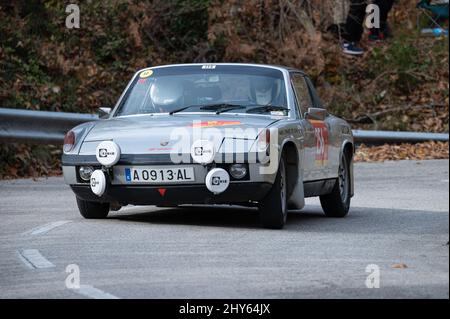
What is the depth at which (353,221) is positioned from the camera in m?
12.3

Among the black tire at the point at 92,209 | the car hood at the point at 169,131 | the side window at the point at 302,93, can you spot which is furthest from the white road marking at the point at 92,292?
the side window at the point at 302,93

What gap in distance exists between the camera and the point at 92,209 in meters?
11.8

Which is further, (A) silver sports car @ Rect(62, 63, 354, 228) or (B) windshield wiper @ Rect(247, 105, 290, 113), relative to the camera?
(B) windshield wiper @ Rect(247, 105, 290, 113)

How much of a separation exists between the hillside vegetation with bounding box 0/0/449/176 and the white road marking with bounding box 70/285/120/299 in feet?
47.2

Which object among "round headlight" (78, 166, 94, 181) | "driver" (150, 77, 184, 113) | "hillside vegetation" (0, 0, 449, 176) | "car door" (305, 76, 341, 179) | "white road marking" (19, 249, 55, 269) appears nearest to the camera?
"white road marking" (19, 249, 55, 269)

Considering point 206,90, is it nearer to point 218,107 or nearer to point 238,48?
point 218,107

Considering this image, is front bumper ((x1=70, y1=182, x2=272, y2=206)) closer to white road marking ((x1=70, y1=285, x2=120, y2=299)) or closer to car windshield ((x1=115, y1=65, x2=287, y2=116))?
car windshield ((x1=115, y1=65, x2=287, y2=116))

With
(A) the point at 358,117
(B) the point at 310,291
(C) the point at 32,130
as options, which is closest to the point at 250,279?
(B) the point at 310,291

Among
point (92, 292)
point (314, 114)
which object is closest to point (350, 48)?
point (314, 114)

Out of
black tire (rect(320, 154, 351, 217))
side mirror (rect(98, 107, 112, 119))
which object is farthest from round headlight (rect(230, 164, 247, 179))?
black tire (rect(320, 154, 351, 217))

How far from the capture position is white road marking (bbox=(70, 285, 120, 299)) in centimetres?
730

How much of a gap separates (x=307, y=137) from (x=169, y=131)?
154 centimetres

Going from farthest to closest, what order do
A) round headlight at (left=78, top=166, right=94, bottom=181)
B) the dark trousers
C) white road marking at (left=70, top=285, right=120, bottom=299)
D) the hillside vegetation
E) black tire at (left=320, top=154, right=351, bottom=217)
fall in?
the dark trousers
the hillside vegetation
black tire at (left=320, top=154, right=351, bottom=217)
round headlight at (left=78, top=166, right=94, bottom=181)
white road marking at (left=70, top=285, right=120, bottom=299)

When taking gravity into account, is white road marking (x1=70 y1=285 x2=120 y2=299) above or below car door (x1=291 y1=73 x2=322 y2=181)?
above
